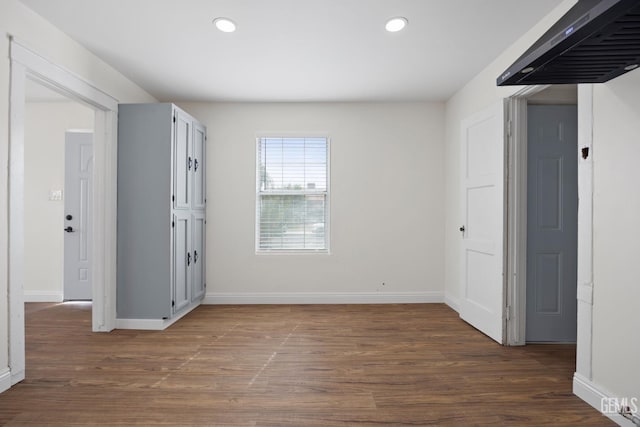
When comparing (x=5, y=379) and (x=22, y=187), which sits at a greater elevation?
(x=22, y=187)

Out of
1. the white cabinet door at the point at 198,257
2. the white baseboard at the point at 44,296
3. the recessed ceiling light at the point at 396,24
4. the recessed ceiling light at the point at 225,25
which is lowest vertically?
the white baseboard at the point at 44,296

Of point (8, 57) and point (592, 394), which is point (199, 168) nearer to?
point (8, 57)

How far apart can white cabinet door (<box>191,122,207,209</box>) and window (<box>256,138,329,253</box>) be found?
69 centimetres

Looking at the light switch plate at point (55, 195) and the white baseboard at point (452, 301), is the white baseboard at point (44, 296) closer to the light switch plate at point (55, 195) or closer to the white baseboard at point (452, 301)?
the light switch plate at point (55, 195)

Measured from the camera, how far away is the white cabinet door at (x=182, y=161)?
3.61 meters

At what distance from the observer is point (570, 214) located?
3.12 m

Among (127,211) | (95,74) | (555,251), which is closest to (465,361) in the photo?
(555,251)

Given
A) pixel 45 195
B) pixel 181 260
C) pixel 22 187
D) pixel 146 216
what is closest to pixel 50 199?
pixel 45 195

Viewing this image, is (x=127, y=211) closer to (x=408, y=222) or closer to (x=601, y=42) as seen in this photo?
(x=408, y=222)

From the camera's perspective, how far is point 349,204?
4.54 m

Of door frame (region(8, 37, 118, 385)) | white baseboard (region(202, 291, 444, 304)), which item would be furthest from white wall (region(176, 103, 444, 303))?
door frame (region(8, 37, 118, 385))

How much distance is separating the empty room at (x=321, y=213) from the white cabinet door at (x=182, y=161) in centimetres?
4

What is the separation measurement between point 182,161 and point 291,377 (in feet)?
8.25

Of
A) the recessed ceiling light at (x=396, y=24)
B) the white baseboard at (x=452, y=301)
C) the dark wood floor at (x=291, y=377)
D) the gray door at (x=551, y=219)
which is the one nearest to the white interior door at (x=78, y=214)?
the dark wood floor at (x=291, y=377)
